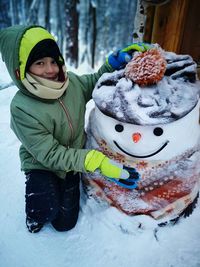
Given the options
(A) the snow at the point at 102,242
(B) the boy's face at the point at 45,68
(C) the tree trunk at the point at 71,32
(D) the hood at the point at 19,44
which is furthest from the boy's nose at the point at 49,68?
(C) the tree trunk at the point at 71,32

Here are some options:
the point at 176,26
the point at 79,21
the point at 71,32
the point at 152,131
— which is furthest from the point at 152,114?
the point at 79,21

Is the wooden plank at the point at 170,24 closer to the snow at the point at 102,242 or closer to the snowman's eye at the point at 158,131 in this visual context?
the snowman's eye at the point at 158,131

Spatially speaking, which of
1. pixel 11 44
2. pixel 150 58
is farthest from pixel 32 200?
pixel 150 58

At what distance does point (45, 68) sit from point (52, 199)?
630mm

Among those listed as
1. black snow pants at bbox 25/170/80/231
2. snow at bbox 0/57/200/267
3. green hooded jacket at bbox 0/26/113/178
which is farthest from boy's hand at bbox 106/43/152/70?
snow at bbox 0/57/200/267

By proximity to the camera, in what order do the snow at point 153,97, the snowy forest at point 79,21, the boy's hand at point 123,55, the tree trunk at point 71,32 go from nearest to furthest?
the snow at point 153,97, the boy's hand at point 123,55, the tree trunk at point 71,32, the snowy forest at point 79,21

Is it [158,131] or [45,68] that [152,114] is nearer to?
[158,131]

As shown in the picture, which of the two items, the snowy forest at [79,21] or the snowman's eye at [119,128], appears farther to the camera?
the snowy forest at [79,21]

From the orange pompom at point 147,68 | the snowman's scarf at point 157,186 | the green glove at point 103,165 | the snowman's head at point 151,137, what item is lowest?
the snowman's scarf at point 157,186

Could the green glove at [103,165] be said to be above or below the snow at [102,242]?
above

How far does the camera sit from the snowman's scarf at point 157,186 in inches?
48.3

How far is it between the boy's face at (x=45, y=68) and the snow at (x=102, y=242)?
0.71m

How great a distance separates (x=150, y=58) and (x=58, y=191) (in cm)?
80

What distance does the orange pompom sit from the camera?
1.11 meters
